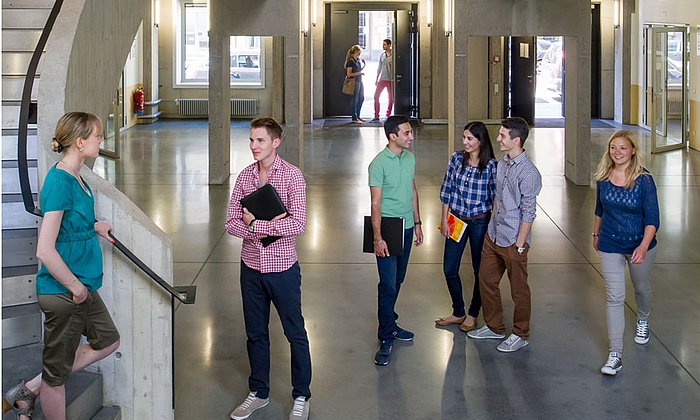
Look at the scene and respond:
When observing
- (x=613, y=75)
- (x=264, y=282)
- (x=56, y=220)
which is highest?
(x=613, y=75)

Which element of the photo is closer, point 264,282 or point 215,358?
point 264,282

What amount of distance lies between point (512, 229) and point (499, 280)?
0.44m

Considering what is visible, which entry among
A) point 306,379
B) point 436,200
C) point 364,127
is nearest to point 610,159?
point 306,379

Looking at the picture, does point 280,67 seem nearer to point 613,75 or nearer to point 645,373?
point 613,75

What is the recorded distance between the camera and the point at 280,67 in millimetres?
22484

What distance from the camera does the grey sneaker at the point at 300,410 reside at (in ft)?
15.7

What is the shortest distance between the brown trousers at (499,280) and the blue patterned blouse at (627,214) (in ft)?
1.76

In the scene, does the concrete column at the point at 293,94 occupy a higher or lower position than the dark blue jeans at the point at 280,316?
higher

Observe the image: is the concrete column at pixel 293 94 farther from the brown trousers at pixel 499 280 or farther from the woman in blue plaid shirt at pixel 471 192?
the brown trousers at pixel 499 280

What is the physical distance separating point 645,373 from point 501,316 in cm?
101

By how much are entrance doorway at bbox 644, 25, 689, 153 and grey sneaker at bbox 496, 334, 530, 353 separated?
1111 centimetres

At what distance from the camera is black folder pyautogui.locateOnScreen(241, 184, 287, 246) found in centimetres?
447

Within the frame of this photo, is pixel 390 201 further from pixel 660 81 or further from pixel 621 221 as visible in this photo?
pixel 660 81

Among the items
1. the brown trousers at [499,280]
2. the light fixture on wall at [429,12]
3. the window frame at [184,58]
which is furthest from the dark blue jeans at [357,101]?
the brown trousers at [499,280]
